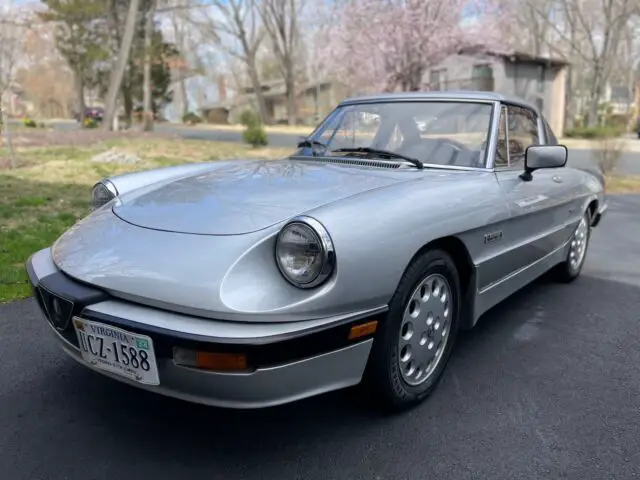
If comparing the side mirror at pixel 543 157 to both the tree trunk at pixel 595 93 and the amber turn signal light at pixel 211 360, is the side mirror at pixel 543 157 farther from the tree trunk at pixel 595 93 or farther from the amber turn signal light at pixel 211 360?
the tree trunk at pixel 595 93

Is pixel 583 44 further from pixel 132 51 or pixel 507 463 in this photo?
pixel 507 463

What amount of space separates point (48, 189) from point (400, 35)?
1465 centimetres

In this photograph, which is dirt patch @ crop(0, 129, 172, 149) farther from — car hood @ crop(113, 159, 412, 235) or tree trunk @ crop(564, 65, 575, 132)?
tree trunk @ crop(564, 65, 575, 132)

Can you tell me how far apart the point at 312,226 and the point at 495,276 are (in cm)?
139

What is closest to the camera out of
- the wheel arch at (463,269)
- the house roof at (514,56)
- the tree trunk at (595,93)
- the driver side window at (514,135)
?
the wheel arch at (463,269)

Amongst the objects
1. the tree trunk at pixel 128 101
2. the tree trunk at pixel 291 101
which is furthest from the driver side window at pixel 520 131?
the tree trunk at pixel 291 101

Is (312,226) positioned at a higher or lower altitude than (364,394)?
higher

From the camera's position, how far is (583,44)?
44.5m

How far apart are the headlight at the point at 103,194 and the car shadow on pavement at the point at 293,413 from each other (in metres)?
0.88

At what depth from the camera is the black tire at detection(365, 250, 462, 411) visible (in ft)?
7.23

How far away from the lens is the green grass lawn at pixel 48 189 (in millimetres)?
4797

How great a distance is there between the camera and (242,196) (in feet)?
8.18

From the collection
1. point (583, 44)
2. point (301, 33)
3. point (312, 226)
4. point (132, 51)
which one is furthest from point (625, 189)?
point (583, 44)

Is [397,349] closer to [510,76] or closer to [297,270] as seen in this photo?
[297,270]
